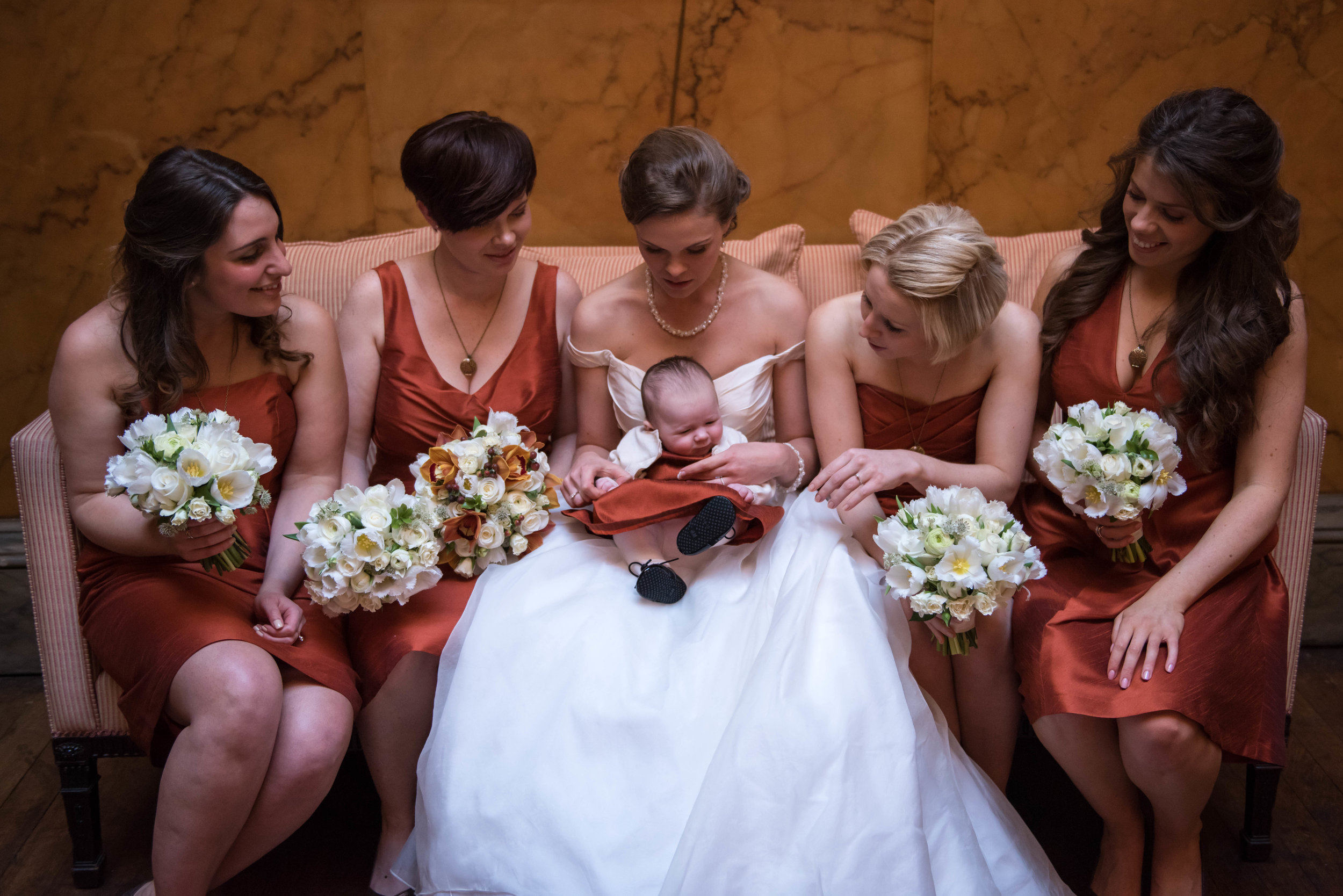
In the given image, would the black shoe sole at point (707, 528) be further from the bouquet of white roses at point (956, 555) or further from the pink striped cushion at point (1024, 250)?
the pink striped cushion at point (1024, 250)

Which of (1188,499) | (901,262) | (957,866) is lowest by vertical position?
(957,866)

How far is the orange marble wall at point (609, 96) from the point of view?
3.07 m

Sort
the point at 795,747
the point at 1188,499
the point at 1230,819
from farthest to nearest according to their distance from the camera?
the point at 1230,819
the point at 1188,499
the point at 795,747

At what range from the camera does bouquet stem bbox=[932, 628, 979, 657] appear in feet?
6.61

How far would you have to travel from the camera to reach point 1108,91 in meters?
3.17

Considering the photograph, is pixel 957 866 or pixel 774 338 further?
pixel 774 338

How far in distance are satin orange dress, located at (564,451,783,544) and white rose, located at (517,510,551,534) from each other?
8 cm

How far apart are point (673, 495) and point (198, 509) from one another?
93 centimetres

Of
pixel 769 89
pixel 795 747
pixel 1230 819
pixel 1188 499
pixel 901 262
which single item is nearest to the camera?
pixel 795 747

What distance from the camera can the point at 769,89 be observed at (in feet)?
10.5

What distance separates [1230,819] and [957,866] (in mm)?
1070

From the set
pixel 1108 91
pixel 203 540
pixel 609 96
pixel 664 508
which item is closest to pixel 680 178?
pixel 664 508

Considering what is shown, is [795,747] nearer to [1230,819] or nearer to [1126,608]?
[1126,608]

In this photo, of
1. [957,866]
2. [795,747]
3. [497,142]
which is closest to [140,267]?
[497,142]
